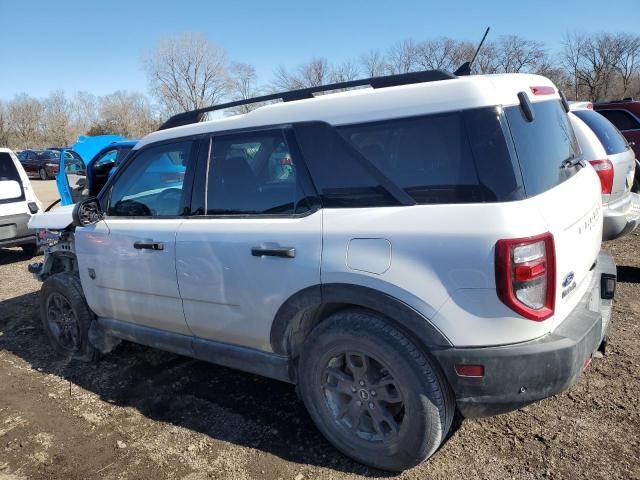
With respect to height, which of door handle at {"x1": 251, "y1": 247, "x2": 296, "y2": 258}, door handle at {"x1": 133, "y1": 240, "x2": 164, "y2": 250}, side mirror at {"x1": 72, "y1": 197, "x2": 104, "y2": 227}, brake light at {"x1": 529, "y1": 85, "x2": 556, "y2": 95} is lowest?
door handle at {"x1": 133, "y1": 240, "x2": 164, "y2": 250}

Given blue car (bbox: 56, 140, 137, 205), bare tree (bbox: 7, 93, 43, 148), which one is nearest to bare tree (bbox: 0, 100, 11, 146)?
bare tree (bbox: 7, 93, 43, 148)

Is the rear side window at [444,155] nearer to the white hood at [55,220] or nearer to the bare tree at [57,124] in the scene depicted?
the white hood at [55,220]

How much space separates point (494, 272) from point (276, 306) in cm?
123

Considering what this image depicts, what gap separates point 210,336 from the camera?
10.4ft

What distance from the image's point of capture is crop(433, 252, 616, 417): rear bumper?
214 centimetres

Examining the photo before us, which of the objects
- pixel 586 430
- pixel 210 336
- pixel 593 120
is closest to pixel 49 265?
pixel 210 336

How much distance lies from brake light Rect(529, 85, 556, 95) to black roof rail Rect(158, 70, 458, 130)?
1.59 feet

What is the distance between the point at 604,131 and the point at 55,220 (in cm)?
591

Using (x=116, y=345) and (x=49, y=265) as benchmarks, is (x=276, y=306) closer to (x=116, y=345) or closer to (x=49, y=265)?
(x=116, y=345)

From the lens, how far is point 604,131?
219 inches

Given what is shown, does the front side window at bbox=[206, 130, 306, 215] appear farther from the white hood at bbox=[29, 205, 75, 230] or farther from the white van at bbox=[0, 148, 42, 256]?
the white van at bbox=[0, 148, 42, 256]

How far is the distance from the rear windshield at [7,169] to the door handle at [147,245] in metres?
6.06

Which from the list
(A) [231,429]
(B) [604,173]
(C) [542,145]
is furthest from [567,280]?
(B) [604,173]

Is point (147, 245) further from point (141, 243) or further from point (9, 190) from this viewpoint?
point (9, 190)
